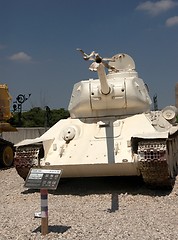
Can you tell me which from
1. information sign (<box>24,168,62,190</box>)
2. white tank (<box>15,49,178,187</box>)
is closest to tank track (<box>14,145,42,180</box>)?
white tank (<box>15,49,178,187</box>)

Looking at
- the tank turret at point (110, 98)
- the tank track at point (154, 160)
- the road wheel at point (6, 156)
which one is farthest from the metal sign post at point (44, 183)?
the road wheel at point (6, 156)

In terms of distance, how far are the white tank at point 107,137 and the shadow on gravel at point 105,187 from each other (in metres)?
0.37

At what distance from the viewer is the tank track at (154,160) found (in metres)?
8.58

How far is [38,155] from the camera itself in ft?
30.9

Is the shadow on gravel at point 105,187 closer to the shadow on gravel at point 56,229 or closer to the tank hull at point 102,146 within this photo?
the tank hull at point 102,146

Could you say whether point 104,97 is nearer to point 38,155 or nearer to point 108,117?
point 108,117

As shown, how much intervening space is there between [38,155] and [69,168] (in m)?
0.77

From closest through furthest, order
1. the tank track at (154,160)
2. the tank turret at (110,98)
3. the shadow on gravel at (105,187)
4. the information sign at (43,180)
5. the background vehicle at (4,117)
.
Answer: the information sign at (43,180) < the tank track at (154,160) < the shadow on gravel at (105,187) < the tank turret at (110,98) < the background vehicle at (4,117)

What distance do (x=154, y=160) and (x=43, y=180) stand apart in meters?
3.09

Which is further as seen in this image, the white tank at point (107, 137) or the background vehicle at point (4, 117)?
the background vehicle at point (4, 117)

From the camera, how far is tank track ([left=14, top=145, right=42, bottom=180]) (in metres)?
9.38

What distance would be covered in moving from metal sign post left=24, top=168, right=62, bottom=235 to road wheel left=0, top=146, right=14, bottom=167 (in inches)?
378

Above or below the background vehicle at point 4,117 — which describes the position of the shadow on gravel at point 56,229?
below

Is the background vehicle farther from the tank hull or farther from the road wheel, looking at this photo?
the tank hull
